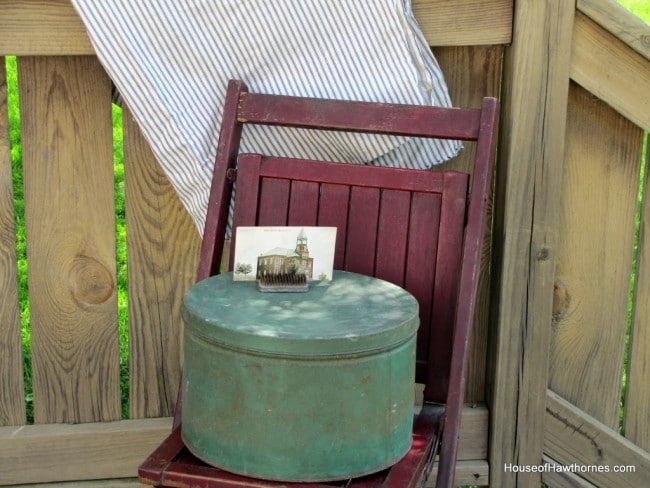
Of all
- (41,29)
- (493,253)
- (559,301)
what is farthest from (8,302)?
(559,301)

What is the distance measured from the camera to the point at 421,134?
219cm

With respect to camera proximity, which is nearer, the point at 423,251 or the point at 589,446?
the point at 423,251

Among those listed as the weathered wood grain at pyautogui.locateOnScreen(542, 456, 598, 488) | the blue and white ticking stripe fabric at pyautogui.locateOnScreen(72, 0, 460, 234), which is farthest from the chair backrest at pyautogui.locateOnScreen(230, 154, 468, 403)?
the weathered wood grain at pyautogui.locateOnScreen(542, 456, 598, 488)

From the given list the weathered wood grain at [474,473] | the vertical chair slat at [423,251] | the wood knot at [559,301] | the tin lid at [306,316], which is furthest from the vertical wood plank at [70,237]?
the wood knot at [559,301]

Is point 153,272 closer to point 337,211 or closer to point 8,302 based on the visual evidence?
point 8,302

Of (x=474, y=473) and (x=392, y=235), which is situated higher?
(x=392, y=235)

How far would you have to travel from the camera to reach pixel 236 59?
2.27m

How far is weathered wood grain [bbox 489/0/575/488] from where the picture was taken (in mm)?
2354

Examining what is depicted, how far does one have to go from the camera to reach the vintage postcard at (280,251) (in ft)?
6.66

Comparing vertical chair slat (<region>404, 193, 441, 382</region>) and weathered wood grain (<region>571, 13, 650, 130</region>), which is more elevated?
weathered wood grain (<region>571, 13, 650, 130</region>)

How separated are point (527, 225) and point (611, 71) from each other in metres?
0.43

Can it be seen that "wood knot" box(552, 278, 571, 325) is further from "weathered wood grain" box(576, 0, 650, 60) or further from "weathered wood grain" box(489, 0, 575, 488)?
"weathered wood grain" box(576, 0, 650, 60)

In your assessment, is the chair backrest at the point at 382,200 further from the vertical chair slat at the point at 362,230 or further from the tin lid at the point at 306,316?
the tin lid at the point at 306,316

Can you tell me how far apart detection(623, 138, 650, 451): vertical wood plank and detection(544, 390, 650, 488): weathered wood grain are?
4 cm
